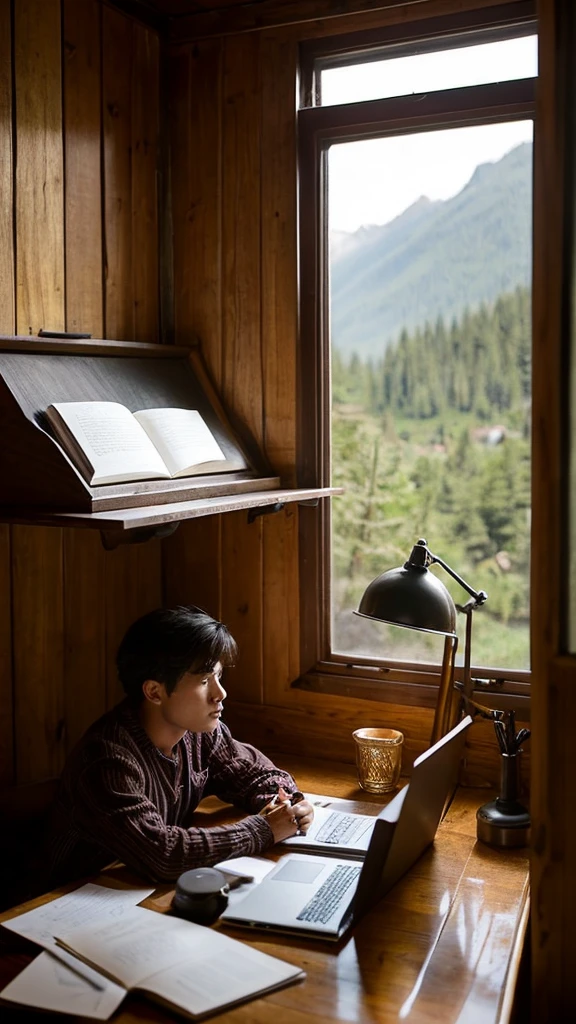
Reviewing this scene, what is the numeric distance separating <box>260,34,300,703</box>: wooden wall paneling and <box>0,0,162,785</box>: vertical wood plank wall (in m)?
0.33

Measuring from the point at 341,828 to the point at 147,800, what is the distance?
43 cm

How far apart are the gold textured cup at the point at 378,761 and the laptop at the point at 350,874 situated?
0.30 m

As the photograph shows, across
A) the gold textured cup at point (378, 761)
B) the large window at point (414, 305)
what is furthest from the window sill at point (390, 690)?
the gold textured cup at point (378, 761)

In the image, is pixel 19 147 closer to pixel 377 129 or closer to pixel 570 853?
pixel 377 129

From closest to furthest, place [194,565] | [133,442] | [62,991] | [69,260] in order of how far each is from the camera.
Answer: [62,991] → [133,442] → [69,260] → [194,565]

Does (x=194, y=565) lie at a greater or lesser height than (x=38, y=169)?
lesser

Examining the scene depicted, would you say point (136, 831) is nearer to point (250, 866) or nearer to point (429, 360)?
point (250, 866)

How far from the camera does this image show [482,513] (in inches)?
118

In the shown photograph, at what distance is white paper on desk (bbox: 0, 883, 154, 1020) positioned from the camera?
149cm

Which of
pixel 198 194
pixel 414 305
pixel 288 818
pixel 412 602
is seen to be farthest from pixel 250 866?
pixel 198 194

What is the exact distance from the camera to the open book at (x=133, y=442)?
2.04m

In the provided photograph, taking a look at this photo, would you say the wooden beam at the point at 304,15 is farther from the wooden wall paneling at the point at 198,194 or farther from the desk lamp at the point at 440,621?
the desk lamp at the point at 440,621

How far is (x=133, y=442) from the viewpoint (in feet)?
7.20

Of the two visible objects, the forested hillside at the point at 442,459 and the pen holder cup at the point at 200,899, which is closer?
the pen holder cup at the point at 200,899
